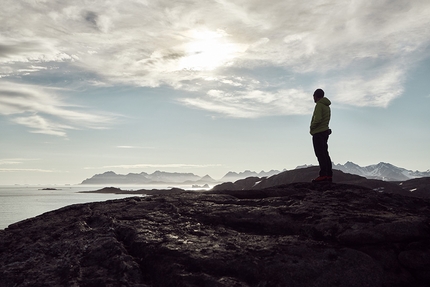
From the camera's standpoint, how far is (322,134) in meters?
11.6

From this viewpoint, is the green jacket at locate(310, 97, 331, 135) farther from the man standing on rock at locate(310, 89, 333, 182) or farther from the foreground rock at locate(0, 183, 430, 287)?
the foreground rock at locate(0, 183, 430, 287)

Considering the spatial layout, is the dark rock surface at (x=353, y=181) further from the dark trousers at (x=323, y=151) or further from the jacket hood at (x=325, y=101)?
the jacket hood at (x=325, y=101)

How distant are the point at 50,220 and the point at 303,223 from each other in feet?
19.3

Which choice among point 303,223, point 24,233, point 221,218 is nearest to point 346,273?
point 303,223

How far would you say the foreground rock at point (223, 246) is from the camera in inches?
199

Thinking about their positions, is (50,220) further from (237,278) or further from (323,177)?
(323,177)

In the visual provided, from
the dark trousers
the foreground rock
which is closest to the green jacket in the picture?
the dark trousers

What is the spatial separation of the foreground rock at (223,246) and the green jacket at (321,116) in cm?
415

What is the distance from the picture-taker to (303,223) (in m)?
6.64

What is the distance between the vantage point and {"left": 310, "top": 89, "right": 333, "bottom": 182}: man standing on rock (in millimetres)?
11406

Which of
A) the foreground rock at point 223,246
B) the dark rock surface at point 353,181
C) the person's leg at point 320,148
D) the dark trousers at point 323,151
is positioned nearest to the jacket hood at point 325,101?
the dark trousers at point 323,151

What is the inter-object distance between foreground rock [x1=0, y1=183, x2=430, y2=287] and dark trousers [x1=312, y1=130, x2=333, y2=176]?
342 centimetres

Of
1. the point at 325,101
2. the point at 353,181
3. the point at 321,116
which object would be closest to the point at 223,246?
the point at 321,116

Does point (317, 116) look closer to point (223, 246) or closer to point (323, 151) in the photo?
point (323, 151)
